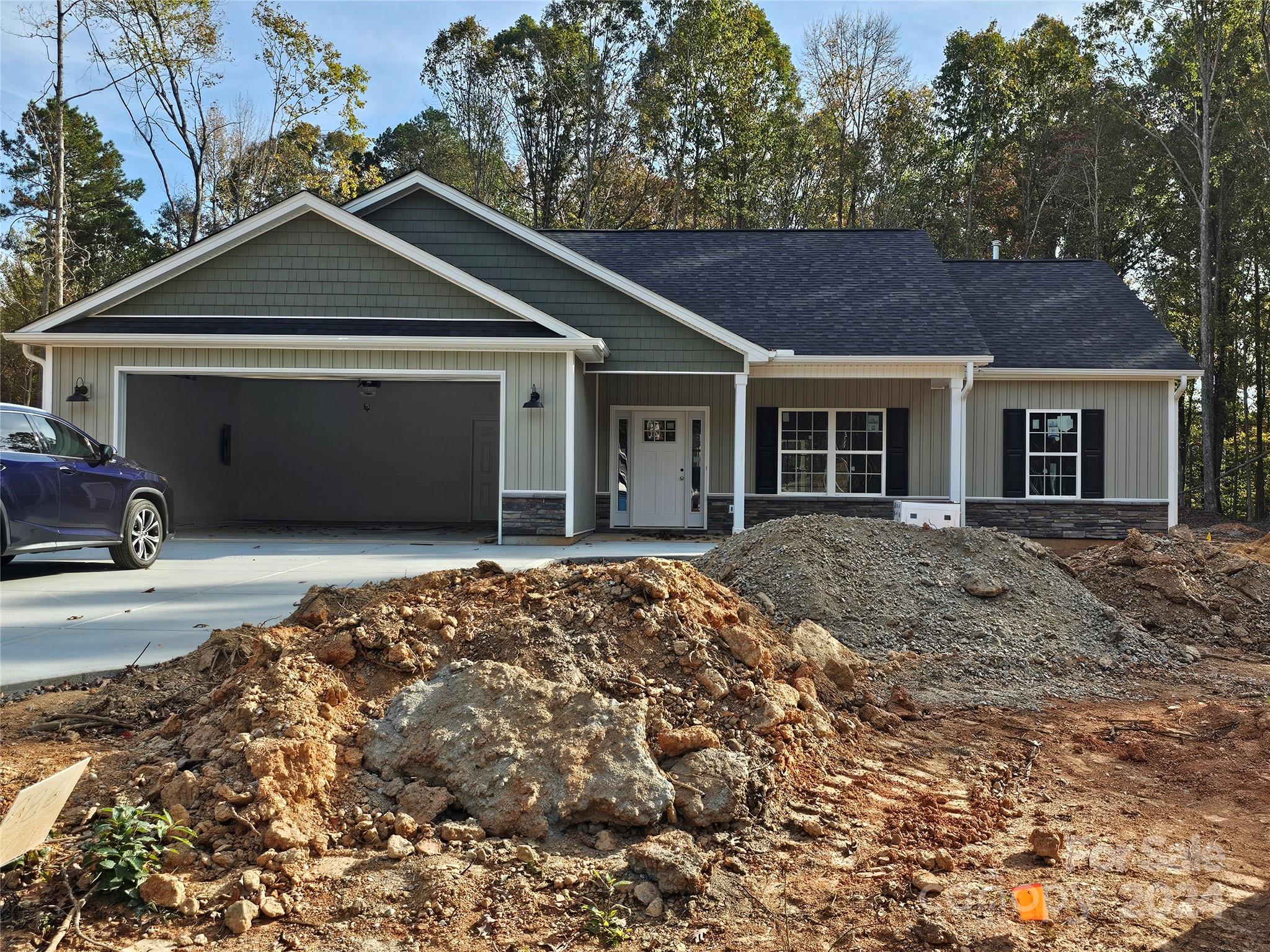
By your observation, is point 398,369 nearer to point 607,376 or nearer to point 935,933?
point 607,376

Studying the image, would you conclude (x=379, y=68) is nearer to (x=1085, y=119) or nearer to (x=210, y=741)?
(x=1085, y=119)

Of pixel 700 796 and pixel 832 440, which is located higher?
pixel 832 440

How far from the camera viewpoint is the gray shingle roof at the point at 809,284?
47.5 ft

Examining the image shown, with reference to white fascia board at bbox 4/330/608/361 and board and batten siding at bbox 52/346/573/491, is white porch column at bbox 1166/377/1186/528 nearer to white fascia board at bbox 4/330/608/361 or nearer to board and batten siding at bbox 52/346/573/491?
white fascia board at bbox 4/330/608/361

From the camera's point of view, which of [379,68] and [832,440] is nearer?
[832,440]

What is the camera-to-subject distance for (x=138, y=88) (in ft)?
85.6

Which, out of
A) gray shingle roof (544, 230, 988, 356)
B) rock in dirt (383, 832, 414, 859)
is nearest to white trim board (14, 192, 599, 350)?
gray shingle roof (544, 230, 988, 356)

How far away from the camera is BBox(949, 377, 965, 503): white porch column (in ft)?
45.4

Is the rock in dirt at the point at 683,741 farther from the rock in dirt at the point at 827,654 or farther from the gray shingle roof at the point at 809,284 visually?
the gray shingle roof at the point at 809,284

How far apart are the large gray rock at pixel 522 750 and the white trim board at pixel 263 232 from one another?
887cm

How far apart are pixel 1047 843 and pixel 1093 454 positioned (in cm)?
1319

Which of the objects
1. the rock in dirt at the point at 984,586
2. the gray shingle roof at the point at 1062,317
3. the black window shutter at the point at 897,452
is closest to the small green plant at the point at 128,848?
the rock in dirt at the point at 984,586

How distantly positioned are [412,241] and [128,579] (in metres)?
7.74

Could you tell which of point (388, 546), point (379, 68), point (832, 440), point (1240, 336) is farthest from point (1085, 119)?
point (388, 546)
